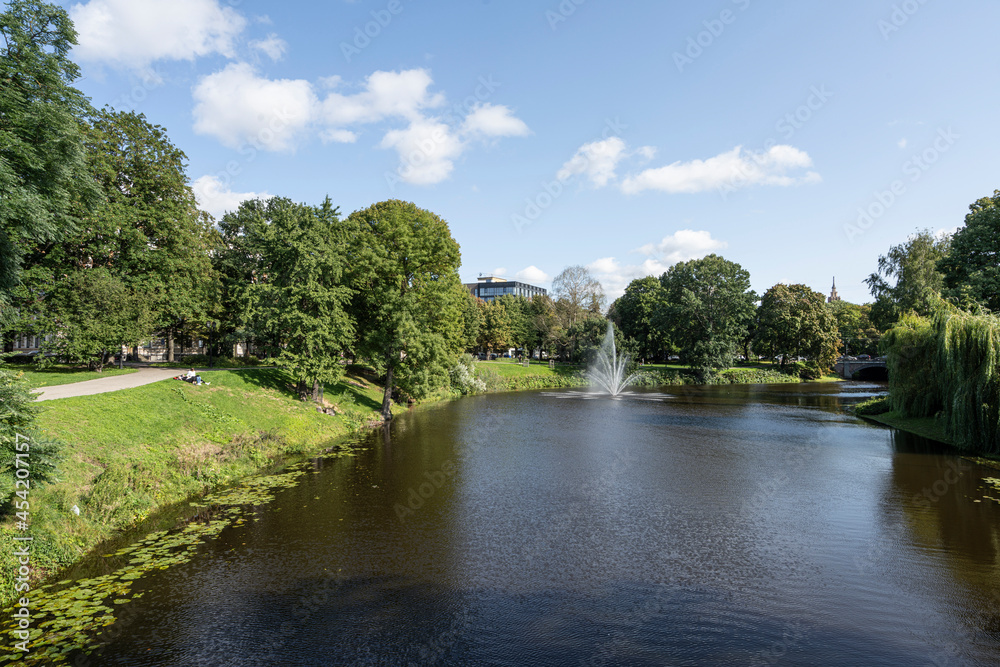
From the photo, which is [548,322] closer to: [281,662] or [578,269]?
[578,269]

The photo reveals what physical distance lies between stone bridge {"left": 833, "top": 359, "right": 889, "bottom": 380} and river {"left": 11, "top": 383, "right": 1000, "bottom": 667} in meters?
75.2

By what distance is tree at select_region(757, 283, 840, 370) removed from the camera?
265 feet

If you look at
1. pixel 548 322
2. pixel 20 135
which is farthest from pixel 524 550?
pixel 548 322

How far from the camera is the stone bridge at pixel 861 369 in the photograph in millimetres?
86494

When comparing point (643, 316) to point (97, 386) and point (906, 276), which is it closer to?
point (906, 276)

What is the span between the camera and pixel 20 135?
1443 cm

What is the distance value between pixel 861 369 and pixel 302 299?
97758mm

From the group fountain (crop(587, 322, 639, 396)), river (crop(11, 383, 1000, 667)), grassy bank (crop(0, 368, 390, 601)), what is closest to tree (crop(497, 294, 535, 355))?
fountain (crop(587, 322, 639, 396))

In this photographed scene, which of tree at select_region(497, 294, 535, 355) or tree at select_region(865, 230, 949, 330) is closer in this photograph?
tree at select_region(865, 230, 949, 330)

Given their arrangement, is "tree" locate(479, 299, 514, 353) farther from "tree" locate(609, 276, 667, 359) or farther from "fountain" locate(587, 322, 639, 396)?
"tree" locate(609, 276, 667, 359)

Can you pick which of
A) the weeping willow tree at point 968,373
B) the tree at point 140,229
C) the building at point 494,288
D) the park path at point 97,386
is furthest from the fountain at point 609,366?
the building at point 494,288

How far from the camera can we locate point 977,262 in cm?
3778

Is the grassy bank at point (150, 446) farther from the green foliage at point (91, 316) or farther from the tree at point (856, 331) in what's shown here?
the tree at point (856, 331)

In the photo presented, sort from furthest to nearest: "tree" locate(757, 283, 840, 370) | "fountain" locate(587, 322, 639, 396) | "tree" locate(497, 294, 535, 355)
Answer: "tree" locate(497, 294, 535, 355) < "tree" locate(757, 283, 840, 370) < "fountain" locate(587, 322, 639, 396)
